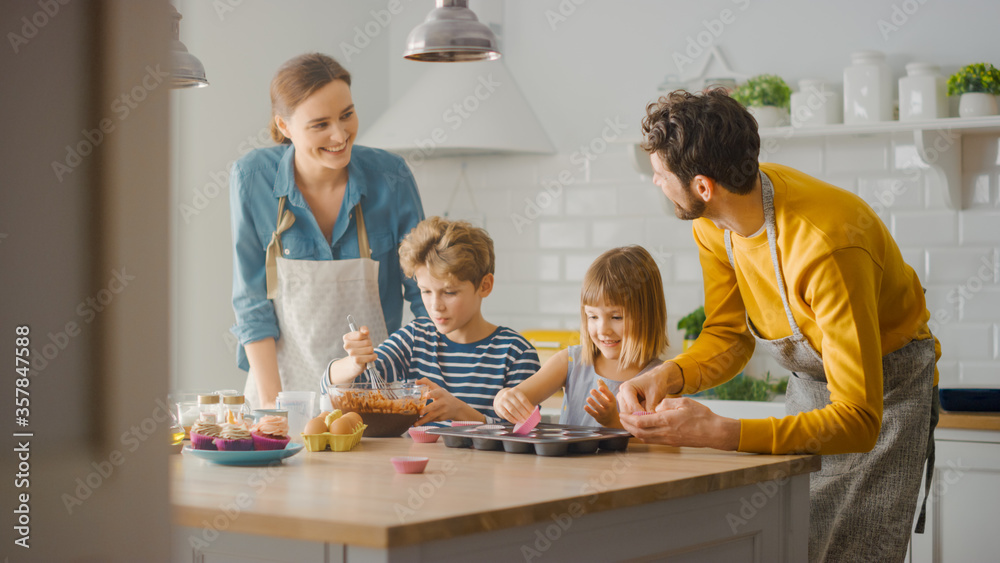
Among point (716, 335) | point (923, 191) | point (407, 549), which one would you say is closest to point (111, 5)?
point (407, 549)

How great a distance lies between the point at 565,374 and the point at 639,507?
922 mm

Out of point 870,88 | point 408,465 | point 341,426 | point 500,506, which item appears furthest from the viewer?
point 870,88

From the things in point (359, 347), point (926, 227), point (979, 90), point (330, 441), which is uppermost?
point (979, 90)

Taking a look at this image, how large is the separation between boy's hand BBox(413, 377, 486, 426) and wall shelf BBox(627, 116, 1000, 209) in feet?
5.63

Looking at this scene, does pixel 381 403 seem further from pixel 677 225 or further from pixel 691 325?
pixel 677 225

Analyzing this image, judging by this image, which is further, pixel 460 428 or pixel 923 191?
pixel 923 191

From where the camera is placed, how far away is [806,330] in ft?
5.24

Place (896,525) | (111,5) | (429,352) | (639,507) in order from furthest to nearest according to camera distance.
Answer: (429,352) → (896,525) → (639,507) → (111,5)

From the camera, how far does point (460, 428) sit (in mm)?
1623

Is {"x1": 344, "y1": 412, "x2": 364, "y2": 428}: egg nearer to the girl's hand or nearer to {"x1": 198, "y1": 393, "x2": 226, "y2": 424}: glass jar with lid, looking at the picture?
{"x1": 198, "y1": 393, "x2": 226, "y2": 424}: glass jar with lid

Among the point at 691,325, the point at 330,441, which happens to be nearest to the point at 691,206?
the point at 330,441

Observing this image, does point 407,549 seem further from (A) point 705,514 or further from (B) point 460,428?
(B) point 460,428

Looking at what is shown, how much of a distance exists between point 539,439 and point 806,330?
20.4 inches

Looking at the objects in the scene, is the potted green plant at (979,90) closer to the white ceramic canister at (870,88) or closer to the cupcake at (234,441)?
the white ceramic canister at (870,88)
